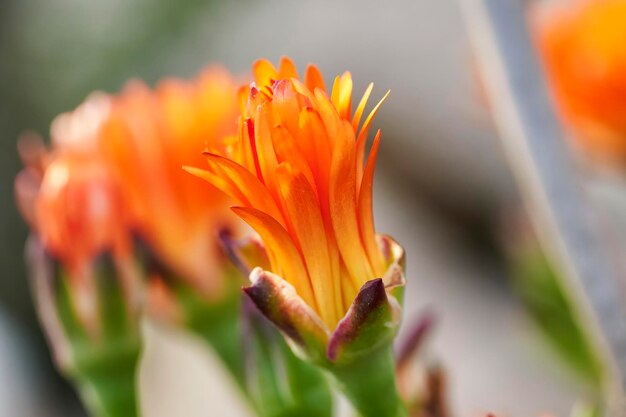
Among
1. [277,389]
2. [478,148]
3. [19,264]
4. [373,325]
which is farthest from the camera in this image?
[19,264]

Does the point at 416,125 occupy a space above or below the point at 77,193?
above

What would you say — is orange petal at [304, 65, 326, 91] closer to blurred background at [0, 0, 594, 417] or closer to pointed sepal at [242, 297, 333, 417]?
pointed sepal at [242, 297, 333, 417]

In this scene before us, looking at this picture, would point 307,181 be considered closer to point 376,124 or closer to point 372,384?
point 372,384

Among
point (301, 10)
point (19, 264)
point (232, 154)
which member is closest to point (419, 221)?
point (301, 10)

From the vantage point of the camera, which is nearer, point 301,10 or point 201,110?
point 201,110

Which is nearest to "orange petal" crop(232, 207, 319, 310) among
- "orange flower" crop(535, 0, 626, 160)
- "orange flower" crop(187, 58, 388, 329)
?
"orange flower" crop(187, 58, 388, 329)

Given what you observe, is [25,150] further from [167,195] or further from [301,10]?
[301,10]

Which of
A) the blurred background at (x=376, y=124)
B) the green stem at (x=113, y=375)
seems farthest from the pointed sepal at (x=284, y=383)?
the blurred background at (x=376, y=124)

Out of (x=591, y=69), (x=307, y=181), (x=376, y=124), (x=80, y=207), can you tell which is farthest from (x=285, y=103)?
(x=376, y=124)
